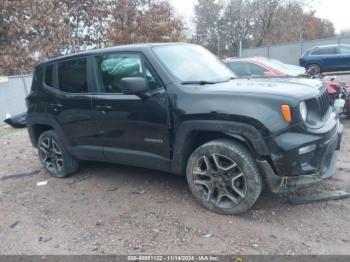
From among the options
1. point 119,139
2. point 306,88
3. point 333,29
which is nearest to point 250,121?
point 306,88

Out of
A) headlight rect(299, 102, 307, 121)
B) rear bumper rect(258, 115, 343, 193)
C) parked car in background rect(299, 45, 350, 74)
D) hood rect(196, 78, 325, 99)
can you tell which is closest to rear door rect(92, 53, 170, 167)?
hood rect(196, 78, 325, 99)

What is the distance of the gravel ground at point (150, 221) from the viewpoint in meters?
3.50

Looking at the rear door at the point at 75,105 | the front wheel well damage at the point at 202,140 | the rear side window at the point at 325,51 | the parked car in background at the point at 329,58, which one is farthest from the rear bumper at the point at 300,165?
the rear side window at the point at 325,51

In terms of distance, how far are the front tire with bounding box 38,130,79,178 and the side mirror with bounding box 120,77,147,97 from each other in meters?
1.85

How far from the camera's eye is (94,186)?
519 cm

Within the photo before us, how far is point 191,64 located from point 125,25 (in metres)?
18.4

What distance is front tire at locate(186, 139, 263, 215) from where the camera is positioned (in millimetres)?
3758

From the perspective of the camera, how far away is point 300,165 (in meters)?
3.58

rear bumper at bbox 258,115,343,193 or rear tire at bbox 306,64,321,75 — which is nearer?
rear bumper at bbox 258,115,343,193

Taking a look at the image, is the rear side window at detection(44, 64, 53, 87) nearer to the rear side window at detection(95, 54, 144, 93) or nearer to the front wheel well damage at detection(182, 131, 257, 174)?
the rear side window at detection(95, 54, 144, 93)

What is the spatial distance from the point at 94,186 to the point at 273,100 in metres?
2.81

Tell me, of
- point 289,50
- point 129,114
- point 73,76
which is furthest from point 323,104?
point 289,50

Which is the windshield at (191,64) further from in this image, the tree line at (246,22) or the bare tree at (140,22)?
the tree line at (246,22)

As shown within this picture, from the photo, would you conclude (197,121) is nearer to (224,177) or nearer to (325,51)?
(224,177)
